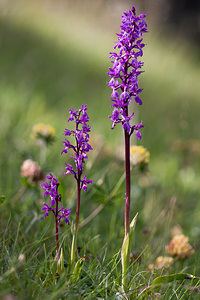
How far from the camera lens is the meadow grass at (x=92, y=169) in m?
1.42

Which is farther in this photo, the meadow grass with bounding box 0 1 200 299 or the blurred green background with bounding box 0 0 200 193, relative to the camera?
the blurred green background with bounding box 0 0 200 193

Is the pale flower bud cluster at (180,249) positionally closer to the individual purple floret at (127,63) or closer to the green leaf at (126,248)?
the green leaf at (126,248)

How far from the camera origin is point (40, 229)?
1852mm

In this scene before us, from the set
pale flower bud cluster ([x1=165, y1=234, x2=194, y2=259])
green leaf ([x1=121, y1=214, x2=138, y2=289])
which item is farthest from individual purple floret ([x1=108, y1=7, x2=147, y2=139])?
pale flower bud cluster ([x1=165, y1=234, x2=194, y2=259])

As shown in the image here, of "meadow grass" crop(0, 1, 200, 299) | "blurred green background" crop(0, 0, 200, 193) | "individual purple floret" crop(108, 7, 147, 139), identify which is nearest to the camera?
"individual purple floret" crop(108, 7, 147, 139)

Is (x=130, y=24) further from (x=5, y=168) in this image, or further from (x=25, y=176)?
(x=5, y=168)

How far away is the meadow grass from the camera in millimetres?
1424

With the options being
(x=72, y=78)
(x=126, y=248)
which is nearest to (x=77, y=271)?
(x=126, y=248)

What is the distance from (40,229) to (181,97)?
222 inches

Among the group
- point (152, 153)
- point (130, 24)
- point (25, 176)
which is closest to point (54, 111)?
point (152, 153)

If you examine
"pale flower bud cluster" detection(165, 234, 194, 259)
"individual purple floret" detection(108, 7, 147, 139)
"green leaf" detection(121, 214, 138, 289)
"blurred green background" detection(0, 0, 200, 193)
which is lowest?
"pale flower bud cluster" detection(165, 234, 194, 259)

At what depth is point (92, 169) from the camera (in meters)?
2.78

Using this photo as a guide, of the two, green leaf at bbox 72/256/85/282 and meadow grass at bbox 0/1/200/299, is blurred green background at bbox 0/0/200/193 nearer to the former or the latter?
meadow grass at bbox 0/1/200/299

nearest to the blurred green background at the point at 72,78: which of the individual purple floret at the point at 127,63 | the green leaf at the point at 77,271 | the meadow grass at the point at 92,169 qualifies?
the meadow grass at the point at 92,169
